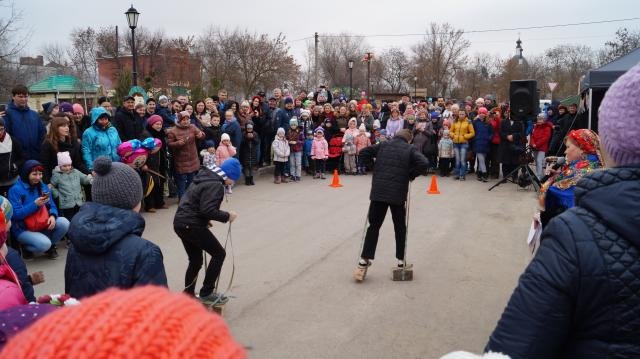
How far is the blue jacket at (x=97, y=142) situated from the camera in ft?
28.2

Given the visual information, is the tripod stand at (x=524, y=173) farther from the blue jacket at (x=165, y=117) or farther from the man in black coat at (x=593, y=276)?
the man in black coat at (x=593, y=276)

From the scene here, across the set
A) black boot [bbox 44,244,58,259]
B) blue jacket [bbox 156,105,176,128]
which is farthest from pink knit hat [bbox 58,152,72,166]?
blue jacket [bbox 156,105,176,128]

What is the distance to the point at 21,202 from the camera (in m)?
6.78

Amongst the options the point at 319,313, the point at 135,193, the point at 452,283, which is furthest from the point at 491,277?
the point at 135,193

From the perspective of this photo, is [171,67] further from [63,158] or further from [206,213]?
[206,213]

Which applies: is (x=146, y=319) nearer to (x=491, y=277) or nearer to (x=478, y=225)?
(x=491, y=277)

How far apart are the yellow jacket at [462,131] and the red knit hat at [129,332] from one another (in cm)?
1388

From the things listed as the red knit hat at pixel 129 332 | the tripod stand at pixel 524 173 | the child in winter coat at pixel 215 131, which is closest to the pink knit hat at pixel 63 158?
the child in winter coat at pixel 215 131

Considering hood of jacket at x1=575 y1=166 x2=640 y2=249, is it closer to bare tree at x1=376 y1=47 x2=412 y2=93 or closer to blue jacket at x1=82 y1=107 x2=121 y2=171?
blue jacket at x1=82 y1=107 x2=121 y2=171

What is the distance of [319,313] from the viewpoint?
534cm

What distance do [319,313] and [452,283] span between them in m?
1.79

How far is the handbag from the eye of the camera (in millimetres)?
6837

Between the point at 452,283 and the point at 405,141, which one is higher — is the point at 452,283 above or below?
below

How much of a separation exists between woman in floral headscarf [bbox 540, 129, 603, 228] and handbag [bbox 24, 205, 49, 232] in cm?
606
